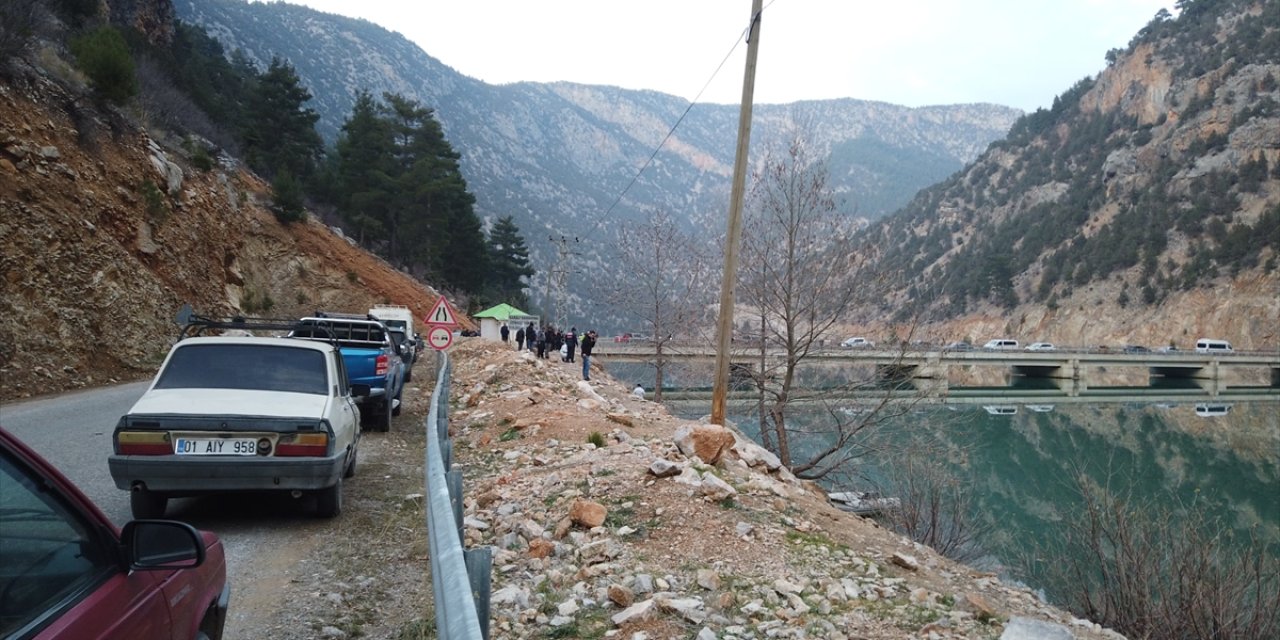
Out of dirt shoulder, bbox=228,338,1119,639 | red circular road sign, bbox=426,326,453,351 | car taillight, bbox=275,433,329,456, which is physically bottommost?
dirt shoulder, bbox=228,338,1119,639

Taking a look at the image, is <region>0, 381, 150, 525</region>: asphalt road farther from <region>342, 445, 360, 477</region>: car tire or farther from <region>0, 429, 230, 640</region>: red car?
<region>0, 429, 230, 640</region>: red car

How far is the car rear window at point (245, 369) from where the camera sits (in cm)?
683

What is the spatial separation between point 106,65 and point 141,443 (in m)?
22.1

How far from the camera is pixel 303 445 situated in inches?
248

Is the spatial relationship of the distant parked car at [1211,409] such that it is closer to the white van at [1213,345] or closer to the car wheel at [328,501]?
the white van at [1213,345]

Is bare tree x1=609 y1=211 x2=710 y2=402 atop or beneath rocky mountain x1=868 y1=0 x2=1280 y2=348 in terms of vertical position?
beneath

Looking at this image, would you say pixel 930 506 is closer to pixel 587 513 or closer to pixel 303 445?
pixel 587 513

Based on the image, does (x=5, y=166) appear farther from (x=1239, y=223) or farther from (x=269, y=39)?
(x=269, y=39)

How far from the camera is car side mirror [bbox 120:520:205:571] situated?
87.8 inches

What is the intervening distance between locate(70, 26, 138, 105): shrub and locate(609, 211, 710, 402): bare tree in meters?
21.1

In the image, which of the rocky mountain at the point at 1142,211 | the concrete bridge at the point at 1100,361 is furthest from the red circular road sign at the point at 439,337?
the rocky mountain at the point at 1142,211

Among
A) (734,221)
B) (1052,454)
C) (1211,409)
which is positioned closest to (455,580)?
(734,221)

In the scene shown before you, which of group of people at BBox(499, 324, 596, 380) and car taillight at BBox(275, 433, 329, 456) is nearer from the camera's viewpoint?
car taillight at BBox(275, 433, 329, 456)

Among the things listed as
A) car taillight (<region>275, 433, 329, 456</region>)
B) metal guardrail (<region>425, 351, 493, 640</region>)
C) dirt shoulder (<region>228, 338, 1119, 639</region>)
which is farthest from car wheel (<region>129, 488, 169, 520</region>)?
metal guardrail (<region>425, 351, 493, 640</region>)
